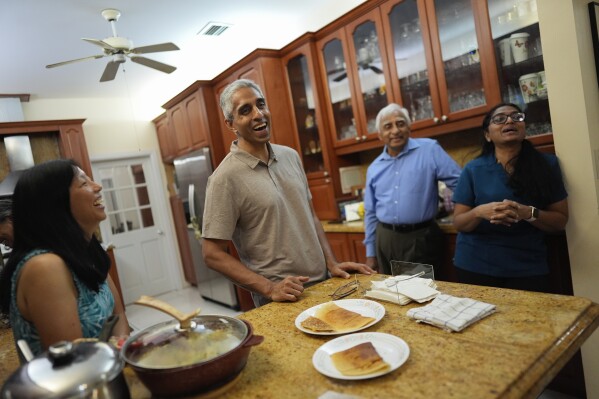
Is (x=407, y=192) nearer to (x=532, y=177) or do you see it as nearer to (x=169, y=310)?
(x=532, y=177)

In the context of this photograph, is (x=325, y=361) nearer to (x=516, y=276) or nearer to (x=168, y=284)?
(x=516, y=276)

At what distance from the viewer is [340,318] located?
3.53 feet

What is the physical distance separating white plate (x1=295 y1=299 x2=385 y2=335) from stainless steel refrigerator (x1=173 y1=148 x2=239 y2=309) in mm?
3334

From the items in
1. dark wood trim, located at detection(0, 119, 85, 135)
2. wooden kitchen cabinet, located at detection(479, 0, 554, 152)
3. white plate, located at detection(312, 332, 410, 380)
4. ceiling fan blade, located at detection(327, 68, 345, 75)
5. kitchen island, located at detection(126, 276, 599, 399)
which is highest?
dark wood trim, located at detection(0, 119, 85, 135)

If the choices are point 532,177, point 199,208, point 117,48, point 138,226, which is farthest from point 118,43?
point 138,226

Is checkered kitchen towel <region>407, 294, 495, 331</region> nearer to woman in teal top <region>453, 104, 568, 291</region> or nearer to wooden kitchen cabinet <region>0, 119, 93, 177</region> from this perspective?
woman in teal top <region>453, 104, 568, 291</region>

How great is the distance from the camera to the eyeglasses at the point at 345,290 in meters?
1.30

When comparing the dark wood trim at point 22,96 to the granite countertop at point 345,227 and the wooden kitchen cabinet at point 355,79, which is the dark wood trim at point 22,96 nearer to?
the wooden kitchen cabinet at point 355,79

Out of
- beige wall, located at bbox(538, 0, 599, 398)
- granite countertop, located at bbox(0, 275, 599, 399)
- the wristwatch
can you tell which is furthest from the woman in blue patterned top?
beige wall, located at bbox(538, 0, 599, 398)

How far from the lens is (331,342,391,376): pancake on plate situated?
795 mm

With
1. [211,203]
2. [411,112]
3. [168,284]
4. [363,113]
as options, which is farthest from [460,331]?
[168,284]

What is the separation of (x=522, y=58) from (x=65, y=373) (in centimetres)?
258

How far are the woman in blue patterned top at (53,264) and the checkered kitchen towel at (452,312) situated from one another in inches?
28.8

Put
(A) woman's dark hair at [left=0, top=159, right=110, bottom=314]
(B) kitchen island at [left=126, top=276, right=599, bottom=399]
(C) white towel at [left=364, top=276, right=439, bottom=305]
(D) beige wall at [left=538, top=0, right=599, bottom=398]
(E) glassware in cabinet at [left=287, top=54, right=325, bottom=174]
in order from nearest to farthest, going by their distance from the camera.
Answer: (B) kitchen island at [left=126, top=276, right=599, bottom=399] → (A) woman's dark hair at [left=0, top=159, right=110, bottom=314] → (C) white towel at [left=364, top=276, right=439, bottom=305] → (D) beige wall at [left=538, top=0, right=599, bottom=398] → (E) glassware in cabinet at [left=287, top=54, right=325, bottom=174]
